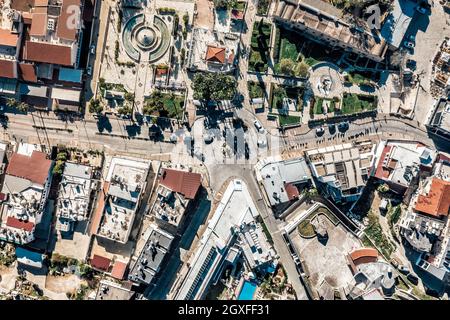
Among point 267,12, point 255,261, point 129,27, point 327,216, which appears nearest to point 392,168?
point 327,216

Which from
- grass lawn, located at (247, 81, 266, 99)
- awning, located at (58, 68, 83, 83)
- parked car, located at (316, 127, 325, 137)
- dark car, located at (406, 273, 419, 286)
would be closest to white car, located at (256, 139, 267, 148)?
grass lawn, located at (247, 81, 266, 99)


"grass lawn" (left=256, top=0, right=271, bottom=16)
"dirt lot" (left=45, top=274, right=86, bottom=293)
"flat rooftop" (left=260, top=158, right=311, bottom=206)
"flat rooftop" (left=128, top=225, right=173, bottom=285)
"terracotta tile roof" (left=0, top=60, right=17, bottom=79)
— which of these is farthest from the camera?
"dirt lot" (left=45, top=274, right=86, bottom=293)

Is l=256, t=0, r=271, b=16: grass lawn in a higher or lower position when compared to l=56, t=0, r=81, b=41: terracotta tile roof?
higher

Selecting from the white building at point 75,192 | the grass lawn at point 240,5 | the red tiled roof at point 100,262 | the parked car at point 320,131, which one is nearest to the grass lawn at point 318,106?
the parked car at point 320,131

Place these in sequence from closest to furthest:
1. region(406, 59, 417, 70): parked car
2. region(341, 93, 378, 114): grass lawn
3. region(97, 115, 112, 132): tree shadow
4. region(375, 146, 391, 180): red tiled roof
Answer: region(375, 146, 391, 180): red tiled roof → region(406, 59, 417, 70): parked car → region(341, 93, 378, 114): grass lawn → region(97, 115, 112, 132): tree shadow

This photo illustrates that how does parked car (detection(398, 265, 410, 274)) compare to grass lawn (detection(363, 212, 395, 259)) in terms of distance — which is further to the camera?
grass lawn (detection(363, 212, 395, 259))

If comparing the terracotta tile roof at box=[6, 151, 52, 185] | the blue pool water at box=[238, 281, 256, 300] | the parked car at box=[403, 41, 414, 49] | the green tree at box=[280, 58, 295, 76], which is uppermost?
the parked car at box=[403, 41, 414, 49]

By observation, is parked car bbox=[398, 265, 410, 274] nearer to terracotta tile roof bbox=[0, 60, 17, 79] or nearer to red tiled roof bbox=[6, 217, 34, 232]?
red tiled roof bbox=[6, 217, 34, 232]
